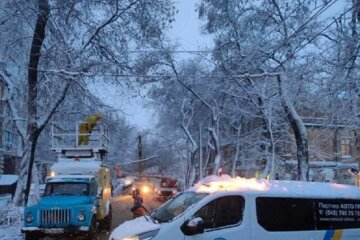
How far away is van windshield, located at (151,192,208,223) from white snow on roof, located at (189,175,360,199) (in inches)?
8.3

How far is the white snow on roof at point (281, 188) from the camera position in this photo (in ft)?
33.5

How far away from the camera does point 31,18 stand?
25.4 metres

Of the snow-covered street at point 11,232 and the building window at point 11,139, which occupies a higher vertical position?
the building window at point 11,139

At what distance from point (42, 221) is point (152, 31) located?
39.4 feet

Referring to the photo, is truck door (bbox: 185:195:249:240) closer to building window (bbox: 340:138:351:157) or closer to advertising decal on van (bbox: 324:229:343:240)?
advertising decal on van (bbox: 324:229:343:240)

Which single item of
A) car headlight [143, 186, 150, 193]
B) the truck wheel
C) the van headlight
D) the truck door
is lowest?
car headlight [143, 186, 150, 193]

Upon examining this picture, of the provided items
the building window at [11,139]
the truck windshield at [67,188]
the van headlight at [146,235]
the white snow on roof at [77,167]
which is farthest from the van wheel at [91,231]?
the building window at [11,139]

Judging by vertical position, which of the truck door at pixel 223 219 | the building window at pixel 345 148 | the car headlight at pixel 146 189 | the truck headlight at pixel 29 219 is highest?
the building window at pixel 345 148

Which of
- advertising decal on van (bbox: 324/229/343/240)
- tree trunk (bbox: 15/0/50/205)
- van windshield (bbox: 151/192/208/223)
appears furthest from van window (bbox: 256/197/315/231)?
tree trunk (bbox: 15/0/50/205)

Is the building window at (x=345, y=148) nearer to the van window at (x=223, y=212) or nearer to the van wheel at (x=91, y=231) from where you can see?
the van wheel at (x=91, y=231)

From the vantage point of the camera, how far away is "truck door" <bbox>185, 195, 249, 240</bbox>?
961cm

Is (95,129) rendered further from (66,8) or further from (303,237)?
(303,237)

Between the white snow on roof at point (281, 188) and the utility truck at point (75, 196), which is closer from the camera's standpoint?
the white snow on roof at point (281, 188)

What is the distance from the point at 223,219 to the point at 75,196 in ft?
32.0
